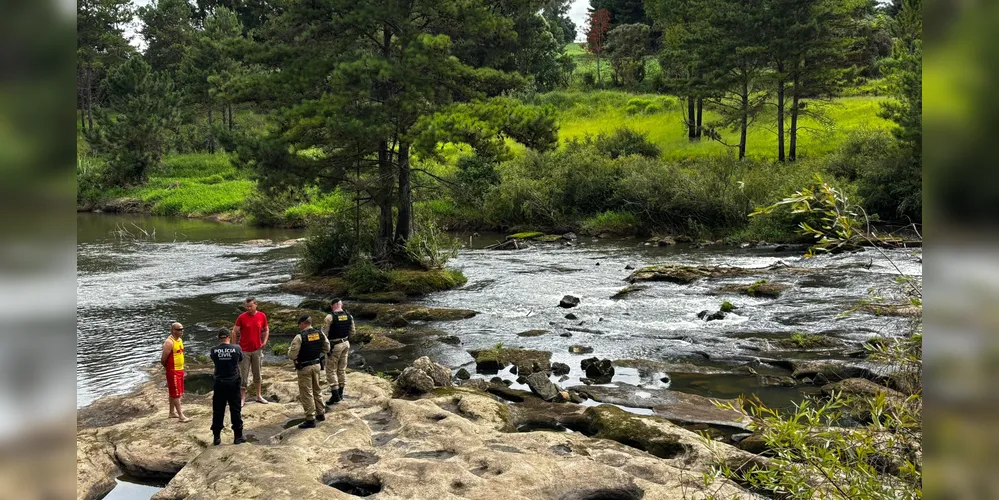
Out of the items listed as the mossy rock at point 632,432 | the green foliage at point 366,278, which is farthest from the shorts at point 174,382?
the green foliage at point 366,278

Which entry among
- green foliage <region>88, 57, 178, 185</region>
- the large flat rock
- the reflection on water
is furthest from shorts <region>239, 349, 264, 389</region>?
green foliage <region>88, 57, 178, 185</region>

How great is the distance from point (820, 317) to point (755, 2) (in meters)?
32.6

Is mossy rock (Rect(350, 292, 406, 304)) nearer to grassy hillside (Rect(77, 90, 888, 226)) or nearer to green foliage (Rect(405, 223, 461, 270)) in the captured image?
green foliage (Rect(405, 223, 461, 270))

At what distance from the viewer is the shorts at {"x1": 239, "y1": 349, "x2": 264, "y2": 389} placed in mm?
14002

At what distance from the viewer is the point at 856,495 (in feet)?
13.6

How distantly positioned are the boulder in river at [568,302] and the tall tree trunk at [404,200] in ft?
23.5

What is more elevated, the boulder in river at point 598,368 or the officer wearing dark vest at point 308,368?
the officer wearing dark vest at point 308,368

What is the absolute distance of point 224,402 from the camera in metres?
11.4

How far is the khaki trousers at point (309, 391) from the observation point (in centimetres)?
1201

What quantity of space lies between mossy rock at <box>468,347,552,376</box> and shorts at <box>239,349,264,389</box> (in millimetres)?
4606

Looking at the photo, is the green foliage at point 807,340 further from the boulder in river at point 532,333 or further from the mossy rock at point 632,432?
the mossy rock at point 632,432
